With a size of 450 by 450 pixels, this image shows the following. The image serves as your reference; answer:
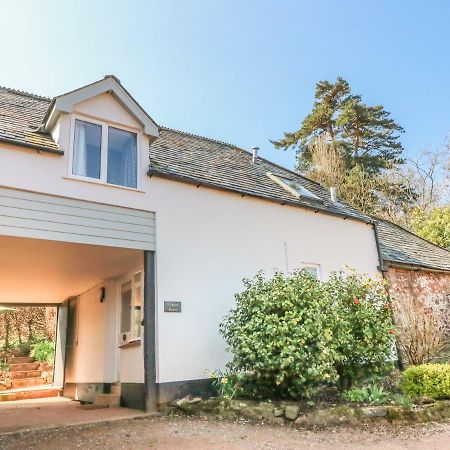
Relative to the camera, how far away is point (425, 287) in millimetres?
14703

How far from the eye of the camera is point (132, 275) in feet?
33.7

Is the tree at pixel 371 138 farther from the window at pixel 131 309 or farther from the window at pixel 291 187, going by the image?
the window at pixel 131 309

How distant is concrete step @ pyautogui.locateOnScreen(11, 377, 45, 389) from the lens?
52.6 ft

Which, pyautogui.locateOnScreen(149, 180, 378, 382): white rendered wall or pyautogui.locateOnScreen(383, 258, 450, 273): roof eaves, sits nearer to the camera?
pyautogui.locateOnScreen(149, 180, 378, 382): white rendered wall

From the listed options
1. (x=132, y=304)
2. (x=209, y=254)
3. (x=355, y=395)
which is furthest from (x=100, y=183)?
(x=355, y=395)

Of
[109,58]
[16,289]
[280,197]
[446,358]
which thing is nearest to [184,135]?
[109,58]

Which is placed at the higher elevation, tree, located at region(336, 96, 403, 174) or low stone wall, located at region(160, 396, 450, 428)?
tree, located at region(336, 96, 403, 174)

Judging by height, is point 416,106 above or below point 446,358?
above

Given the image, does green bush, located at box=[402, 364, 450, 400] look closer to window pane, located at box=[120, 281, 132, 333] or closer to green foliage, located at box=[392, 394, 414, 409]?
green foliage, located at box=[392, 394, 414, 409]

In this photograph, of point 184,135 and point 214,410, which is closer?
point 214,410

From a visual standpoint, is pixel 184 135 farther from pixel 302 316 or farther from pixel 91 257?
pixel 302 316

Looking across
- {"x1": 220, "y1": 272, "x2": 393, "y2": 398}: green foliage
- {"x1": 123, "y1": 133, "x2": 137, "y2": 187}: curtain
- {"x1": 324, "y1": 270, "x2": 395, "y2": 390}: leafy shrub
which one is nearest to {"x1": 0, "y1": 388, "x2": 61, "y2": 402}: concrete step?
{"x1": 220, "y1": 272, "x2": 393, "y2": 398}: green foliage

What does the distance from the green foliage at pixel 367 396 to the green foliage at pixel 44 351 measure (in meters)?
15.2

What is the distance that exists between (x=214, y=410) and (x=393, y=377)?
17.5 feet
